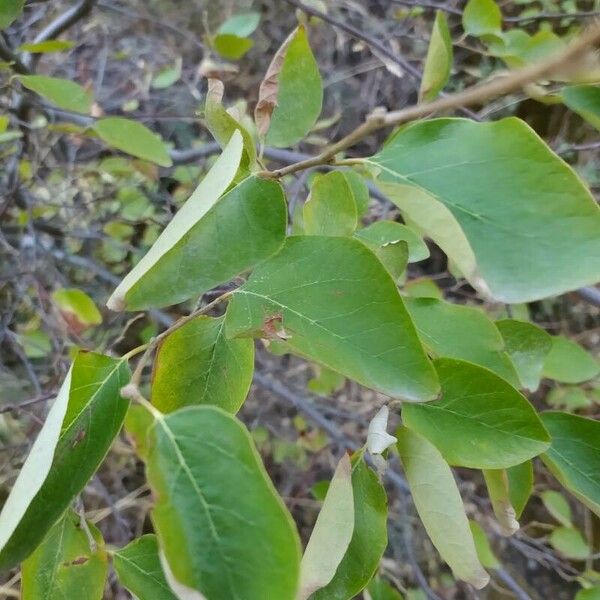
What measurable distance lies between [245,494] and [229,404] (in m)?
0.14

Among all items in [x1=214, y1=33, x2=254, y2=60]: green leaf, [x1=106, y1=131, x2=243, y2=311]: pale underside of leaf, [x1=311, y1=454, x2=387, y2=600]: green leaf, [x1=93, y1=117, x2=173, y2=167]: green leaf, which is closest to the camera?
[x1=106, y1=131, x2=243, y2=311]: pale underside of leaf

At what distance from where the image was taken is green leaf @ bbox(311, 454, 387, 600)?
44 cm

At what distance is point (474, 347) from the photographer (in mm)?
472

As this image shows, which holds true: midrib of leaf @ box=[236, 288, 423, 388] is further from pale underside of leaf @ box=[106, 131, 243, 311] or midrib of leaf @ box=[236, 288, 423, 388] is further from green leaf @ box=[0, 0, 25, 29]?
green leaf @ box=[0, 0, 25, 29]

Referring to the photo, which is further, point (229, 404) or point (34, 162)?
point (34, 162)

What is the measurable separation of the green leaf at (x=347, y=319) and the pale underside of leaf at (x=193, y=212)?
0.07 metres

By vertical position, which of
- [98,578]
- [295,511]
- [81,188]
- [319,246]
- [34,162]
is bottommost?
[295,511]

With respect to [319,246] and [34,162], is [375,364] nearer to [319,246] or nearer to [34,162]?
[319,246]

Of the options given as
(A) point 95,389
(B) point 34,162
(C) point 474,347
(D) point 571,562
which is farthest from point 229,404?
(D) point 571,562

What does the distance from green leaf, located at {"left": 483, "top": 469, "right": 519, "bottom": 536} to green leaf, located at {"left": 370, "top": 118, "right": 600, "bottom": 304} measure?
200 millimetres

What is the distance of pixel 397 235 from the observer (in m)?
0.57

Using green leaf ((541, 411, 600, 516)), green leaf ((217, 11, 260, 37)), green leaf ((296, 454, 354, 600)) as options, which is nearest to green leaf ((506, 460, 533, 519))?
green leaf ((541, 411, 600, 516))

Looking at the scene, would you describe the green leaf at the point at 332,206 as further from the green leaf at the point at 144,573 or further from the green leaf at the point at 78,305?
the green leaf at the point at 78,305

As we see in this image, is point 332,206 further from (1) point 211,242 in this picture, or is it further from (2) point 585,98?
(2) point 585,98
